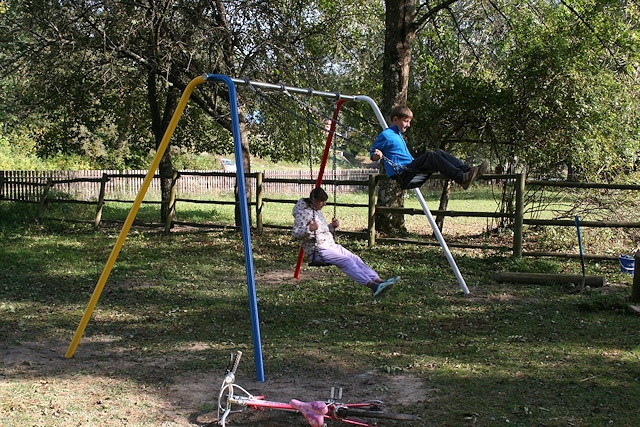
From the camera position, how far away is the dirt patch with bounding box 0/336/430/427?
417cm

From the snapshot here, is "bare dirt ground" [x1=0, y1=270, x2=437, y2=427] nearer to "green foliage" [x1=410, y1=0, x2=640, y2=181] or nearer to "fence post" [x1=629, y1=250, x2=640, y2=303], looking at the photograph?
"fence post" [x1=629, y1=250, x2=640, y2=303]

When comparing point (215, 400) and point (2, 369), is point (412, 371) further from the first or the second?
point (2, 369)

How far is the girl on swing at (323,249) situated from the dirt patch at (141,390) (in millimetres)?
1684

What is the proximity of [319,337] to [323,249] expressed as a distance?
3.27ft

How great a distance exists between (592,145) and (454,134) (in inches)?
107

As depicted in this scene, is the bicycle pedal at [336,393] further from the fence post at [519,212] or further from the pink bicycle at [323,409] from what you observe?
the fence post at [519,212]

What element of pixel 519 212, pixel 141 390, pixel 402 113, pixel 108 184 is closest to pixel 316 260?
pixel 402 113

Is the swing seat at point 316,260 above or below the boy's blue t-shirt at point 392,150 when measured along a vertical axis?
below

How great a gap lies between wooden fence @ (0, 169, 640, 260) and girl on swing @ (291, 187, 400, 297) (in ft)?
6.27

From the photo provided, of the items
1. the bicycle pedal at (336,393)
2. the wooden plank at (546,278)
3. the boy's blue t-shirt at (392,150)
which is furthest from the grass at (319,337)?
the boy's blue t-shirt at (392,150)

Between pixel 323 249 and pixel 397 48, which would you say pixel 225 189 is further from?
pixel 323 249

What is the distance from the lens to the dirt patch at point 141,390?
4168 mm

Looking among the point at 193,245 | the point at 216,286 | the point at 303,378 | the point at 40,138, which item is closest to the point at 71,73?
the point at 40,138

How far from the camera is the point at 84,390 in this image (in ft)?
15.4
